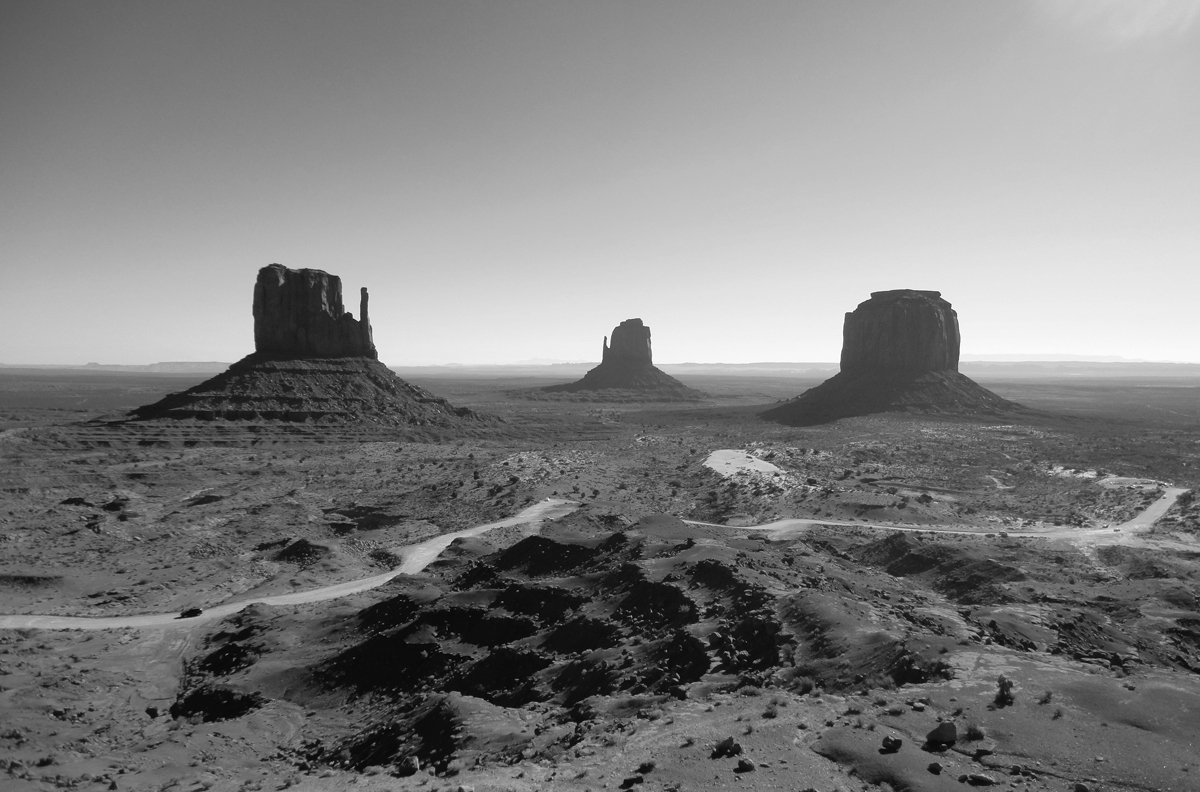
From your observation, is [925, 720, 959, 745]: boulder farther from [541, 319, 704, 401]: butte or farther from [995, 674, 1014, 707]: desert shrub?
[541, 319, 704, 401]: butte

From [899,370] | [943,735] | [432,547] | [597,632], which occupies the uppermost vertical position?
[899,370]

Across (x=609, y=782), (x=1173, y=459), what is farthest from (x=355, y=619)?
(x=1173, y=459)

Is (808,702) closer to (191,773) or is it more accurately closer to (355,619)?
(191,773)

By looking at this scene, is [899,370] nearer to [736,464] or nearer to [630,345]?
[736,464]

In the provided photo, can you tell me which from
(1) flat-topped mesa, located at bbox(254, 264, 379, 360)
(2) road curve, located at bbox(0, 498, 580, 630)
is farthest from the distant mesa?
(2) road curve, located at bbox(0, 498, 580, 630)

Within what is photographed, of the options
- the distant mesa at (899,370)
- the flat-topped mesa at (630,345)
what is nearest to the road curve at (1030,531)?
the distant mesa at (899,370)

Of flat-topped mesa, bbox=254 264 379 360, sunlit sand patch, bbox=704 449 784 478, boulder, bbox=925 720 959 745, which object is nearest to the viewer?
boulder, bbox=925 720 959 745

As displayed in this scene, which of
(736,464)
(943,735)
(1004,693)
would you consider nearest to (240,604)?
(943,735)
